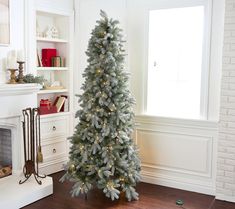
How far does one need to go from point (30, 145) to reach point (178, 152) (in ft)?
6.09

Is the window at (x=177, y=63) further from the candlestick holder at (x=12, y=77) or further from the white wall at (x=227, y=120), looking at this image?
the candlestick holder at (x=12, y=77)

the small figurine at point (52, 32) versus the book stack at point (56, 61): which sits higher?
the small figurine at point (52, 32)

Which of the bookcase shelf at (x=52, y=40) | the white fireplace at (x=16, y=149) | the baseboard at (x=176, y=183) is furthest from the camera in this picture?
the bookcase shelf at (x=52, y=40)

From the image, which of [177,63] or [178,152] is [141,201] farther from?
[177,63]

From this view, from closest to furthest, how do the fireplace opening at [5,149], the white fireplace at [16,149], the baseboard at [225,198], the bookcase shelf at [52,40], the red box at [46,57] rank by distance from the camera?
the white fireplace at [16,149] < the baseboard at [225,198] < the fireplace opening at [5,149] < the bookcase shelf at [52,40] < the red box at [46,57]

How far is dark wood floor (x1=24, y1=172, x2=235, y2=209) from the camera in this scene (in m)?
3.56

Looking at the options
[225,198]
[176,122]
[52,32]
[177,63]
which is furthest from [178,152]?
[52,32]

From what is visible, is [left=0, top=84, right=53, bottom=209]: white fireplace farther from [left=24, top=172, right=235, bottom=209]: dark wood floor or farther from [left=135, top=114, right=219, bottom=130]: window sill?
[left=135, top=114, right=219, bottom=130]: window sill

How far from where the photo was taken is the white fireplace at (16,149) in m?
3.48

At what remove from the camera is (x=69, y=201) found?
145 inches

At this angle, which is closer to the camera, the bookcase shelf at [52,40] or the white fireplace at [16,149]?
the white fireplace at [16,149]

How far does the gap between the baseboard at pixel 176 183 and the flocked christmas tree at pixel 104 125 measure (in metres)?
0.67

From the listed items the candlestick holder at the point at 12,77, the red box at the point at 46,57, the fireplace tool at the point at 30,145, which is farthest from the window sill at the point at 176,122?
the candlestick holder at the point at 12,77

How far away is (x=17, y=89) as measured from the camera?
12.1 ft
